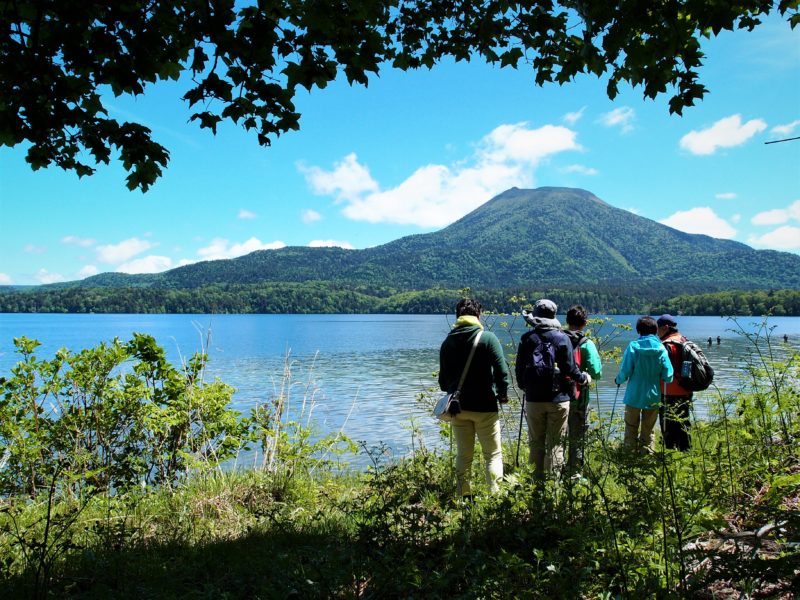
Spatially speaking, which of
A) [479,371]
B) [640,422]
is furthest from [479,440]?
[640,422]

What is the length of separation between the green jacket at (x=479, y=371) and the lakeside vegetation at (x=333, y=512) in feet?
2.41

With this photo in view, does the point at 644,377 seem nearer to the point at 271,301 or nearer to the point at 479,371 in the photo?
the point at 479,371

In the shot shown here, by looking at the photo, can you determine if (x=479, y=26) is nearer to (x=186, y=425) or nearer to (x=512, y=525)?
(x=512, y=525)

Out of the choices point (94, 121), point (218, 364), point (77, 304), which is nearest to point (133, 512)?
point (94, 121)

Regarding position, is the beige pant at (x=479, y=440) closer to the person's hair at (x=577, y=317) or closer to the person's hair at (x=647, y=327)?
the person's hair at (x=577, y=317)

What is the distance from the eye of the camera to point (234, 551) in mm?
4039

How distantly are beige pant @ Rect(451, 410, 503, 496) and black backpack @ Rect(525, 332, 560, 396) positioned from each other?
517 mm

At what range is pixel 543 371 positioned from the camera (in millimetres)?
5379

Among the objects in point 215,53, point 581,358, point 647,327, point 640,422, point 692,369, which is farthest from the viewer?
point 640,422

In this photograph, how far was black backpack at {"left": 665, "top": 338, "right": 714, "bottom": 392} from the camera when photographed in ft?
20.8

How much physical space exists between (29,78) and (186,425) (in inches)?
168

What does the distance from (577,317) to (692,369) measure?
163 centimetres

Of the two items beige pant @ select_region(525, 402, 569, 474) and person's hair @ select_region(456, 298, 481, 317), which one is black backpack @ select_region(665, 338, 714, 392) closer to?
beige pant @ select_region(525, 402, 569, 474)

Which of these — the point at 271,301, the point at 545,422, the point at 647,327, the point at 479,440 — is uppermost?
the point at 271,301
